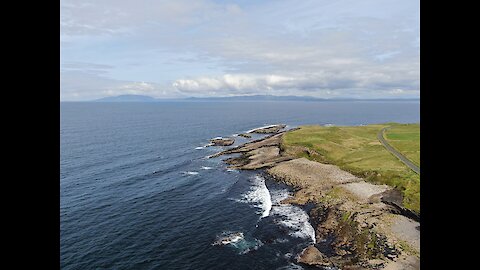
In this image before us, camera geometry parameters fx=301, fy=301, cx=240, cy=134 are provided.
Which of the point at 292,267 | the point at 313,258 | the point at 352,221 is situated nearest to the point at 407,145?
the point at 352,221

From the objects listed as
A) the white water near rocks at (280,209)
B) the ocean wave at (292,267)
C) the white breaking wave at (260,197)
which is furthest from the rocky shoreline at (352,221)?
the white breaking wave at (260,197)

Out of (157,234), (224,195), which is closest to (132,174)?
(224,195)

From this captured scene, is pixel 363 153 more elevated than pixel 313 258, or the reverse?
pixel 363 153

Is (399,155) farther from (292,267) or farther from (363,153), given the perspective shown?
(292,267)

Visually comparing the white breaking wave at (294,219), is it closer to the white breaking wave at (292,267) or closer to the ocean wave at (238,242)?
the ocean wave at (238,242)
